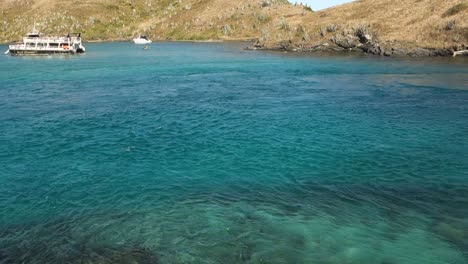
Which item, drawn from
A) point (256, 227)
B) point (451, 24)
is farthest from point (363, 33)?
point (256, 227)

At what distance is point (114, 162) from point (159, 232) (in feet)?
42.6

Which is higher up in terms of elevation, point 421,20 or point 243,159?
point 421,20

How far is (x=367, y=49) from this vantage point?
12862 centimetres

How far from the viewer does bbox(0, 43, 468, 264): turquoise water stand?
21797 mm

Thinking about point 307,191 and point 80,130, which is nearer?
point 307,191

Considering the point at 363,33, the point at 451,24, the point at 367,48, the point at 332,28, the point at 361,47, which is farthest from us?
the point at 332,28

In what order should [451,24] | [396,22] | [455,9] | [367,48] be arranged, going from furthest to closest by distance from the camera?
[396,22] < [367,48] < [455,9] < [451,24]

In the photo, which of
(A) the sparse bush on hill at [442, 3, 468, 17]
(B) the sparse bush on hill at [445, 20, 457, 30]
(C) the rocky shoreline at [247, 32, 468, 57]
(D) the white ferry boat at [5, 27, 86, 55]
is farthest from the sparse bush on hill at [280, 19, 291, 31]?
(D) the white ferry boat at [5, 27, 86, 55]

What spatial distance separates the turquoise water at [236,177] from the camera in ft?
71.5

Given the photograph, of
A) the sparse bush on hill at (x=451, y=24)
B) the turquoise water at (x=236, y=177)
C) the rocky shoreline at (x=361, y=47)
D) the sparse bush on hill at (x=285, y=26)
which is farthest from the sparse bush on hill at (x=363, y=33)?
the turquoise water at (x=236, y=177)

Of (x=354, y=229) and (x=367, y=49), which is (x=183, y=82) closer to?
(x=354, y=229)

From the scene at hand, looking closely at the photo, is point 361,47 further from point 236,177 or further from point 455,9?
point 236,177

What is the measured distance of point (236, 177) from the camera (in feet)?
102

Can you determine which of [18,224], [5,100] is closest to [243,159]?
[18,224]
